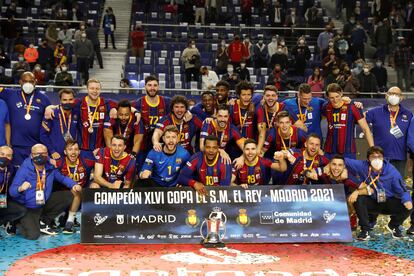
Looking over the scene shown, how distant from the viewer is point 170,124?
10.3 metres

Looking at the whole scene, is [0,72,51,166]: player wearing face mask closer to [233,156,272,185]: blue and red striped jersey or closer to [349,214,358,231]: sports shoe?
[233,156,272,185]: blue and red striped jersey

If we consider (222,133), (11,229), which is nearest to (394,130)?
(222,133)

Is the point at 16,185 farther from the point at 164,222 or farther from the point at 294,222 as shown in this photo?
the point at 294,222

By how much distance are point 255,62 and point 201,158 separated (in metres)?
10.6

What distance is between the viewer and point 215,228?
910 cm

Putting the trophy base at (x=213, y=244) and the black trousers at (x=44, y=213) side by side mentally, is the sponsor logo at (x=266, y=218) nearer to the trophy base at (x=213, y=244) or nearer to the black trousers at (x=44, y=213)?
the trophy base at (x=213, y=244)

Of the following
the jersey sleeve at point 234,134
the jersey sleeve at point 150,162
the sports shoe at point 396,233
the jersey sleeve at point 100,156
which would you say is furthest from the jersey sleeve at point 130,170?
the sports shoe at point 396,233

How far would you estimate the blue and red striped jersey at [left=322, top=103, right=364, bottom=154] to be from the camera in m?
10.5

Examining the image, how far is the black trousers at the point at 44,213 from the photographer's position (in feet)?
31.1

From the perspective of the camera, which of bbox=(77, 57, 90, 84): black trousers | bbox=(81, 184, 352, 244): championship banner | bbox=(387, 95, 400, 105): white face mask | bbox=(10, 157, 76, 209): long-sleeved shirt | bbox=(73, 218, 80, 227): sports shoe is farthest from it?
bbox=(77, 57, 90, 84): black trousers

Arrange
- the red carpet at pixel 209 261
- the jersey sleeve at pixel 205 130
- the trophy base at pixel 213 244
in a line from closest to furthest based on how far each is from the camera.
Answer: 1. the red carpet at pixel 209 261
2. the trophy base at pixel 213 244
3. the jersey sleeve at pixel 205 130

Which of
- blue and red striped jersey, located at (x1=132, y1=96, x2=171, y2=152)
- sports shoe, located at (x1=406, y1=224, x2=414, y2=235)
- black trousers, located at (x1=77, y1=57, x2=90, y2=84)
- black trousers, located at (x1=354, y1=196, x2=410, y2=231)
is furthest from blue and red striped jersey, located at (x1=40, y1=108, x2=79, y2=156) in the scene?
black trousers, located at (x1=77, y1=57, x2=90, y2=84)

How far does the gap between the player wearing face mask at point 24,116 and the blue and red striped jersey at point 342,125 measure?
4.00 metres

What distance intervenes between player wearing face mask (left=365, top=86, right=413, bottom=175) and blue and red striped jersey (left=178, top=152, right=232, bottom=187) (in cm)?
234
